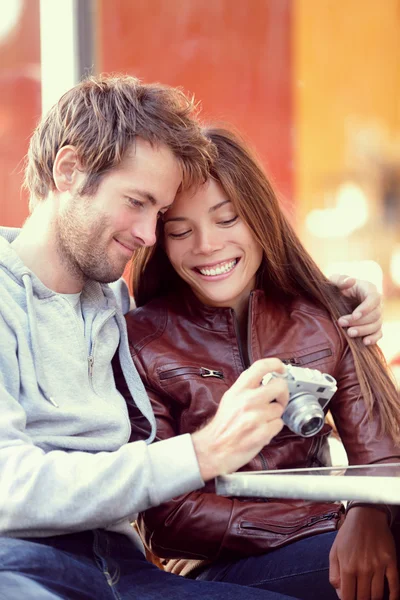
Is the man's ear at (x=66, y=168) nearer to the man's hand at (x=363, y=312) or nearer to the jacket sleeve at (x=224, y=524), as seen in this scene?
the jacket sleeve at (x=224, y=524)

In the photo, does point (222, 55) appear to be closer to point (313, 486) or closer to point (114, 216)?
point (114, 216)

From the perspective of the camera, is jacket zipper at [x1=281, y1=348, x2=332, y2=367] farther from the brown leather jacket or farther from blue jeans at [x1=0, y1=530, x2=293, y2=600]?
blue jeans at [x1=0, y1=530, x2=293, y2=600]

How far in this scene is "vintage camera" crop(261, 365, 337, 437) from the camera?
1.30m

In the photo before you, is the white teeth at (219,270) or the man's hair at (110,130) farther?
the white teeth at (219,270)

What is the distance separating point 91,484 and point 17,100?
6.64 feet

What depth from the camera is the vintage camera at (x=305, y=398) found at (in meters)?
1.30

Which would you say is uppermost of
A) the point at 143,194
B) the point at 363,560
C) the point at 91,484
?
the point at 143,194

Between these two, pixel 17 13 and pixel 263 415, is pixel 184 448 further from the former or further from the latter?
pixel 17 13

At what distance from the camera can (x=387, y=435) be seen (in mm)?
1800

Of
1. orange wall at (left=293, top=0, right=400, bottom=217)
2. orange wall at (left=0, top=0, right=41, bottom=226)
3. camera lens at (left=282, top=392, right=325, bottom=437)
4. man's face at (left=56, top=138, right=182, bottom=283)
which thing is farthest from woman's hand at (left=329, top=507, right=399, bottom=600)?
orange wall at (left=293, top=0, right=400, bottom=217)

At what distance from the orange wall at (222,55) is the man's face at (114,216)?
5.46 feet

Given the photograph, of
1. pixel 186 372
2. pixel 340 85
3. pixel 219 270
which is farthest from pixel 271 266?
pixel 340 85

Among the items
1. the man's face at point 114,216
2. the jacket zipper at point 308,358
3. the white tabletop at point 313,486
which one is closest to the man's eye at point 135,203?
the man's face at point 114,216

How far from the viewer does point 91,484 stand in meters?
1.31
